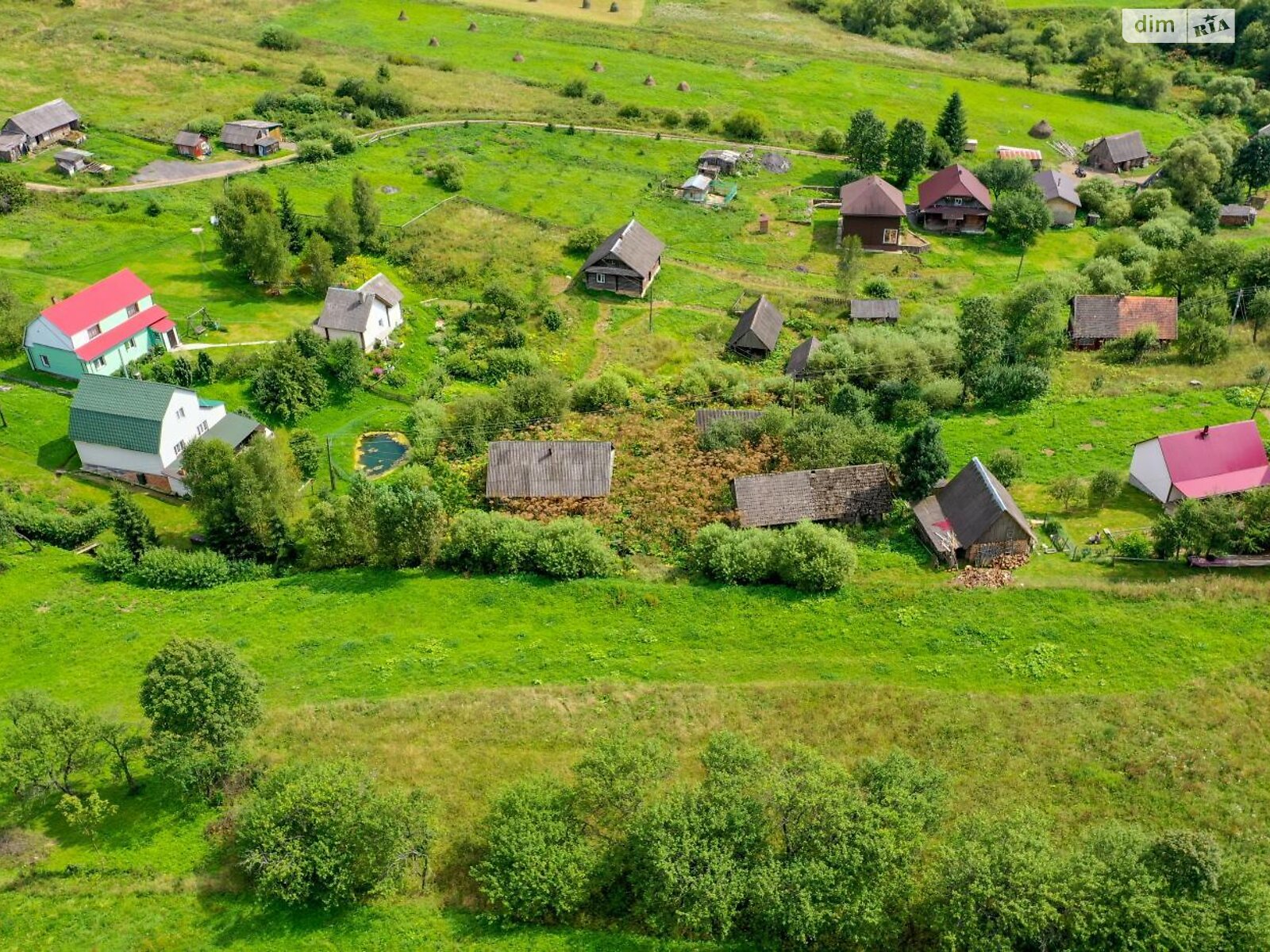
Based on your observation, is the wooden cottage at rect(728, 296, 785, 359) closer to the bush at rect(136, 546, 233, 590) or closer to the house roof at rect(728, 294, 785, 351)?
the house roof at rect(728, 294, 785, 351)

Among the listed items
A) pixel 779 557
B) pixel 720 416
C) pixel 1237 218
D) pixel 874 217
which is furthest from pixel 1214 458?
pixel 1237 218

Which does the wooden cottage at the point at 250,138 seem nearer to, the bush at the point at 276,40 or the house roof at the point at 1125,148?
the bush at the point at 276,40

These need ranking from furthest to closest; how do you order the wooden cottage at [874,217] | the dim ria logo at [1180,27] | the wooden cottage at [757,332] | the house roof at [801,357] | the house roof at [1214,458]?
1. the dim ria logo at [1180,27]
2. the wooden cottage at [874,217]
3. the wooden cottage at [757,332]
4. the house roof at [801,357]
5. the house roof at [1214,458]

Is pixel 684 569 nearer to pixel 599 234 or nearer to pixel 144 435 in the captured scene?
pixel 144 435

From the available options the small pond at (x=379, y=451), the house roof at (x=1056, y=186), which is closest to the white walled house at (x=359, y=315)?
the small pond at (x=379, y=451)

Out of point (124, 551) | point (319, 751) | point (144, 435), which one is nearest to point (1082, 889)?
point (319, 751)
